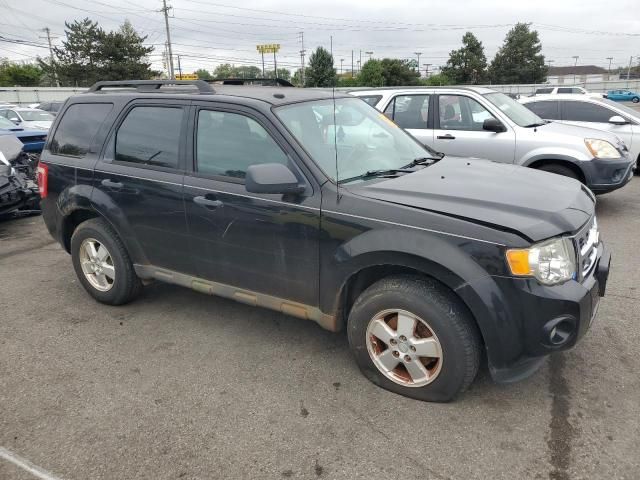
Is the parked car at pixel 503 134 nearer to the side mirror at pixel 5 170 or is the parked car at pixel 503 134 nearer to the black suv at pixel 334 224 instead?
the black suv at pixel 334 224

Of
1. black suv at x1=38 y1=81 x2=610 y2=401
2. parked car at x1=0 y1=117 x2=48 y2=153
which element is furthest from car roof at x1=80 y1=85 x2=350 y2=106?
parked car at x1=0 y1=117 x2=48 y2=153

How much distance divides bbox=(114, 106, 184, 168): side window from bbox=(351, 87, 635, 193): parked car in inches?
177

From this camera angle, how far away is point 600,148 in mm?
6836

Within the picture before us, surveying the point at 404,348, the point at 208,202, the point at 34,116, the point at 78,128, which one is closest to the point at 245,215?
the point at 208,202

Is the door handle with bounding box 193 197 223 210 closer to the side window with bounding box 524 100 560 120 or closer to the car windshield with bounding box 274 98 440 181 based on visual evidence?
the car windshield with bounding box 274 98 440 181

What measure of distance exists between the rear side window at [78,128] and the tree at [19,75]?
77.5m

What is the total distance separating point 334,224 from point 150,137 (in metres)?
1.76

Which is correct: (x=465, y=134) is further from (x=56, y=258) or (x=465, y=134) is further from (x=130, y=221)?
(x=56, y=258)

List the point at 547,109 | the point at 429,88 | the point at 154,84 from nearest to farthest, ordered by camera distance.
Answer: the point at 154,84, the point at 429,88, the point at 547,109

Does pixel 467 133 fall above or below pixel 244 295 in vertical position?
above

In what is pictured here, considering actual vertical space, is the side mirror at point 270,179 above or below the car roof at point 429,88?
below

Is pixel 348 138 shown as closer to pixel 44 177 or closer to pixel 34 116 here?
pixel 44 177

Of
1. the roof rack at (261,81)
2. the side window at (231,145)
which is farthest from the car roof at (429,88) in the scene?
the side window at (231,145)

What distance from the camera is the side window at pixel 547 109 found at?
943 cm
